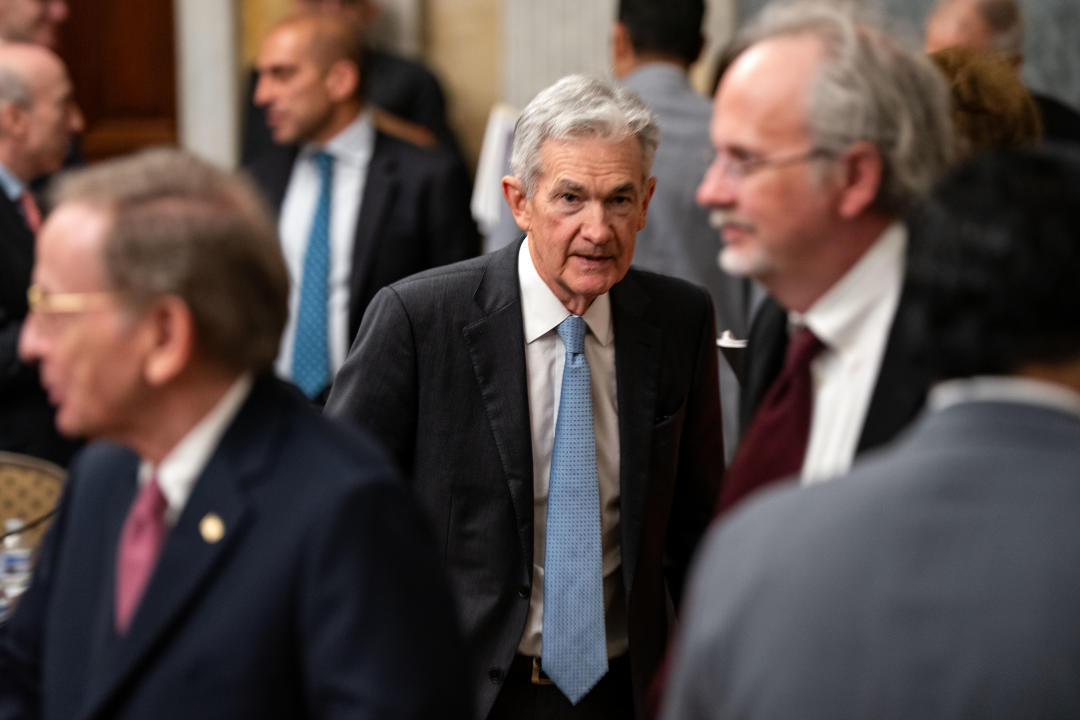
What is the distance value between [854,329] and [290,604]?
820 mm

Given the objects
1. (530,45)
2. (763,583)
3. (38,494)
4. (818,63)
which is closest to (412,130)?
(530,45)

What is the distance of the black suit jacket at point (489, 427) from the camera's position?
2609 mm

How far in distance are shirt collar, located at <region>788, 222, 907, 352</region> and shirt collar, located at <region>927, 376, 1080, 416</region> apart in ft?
1.57

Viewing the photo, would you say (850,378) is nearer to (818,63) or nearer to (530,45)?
(818,63)

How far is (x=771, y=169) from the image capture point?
188cm

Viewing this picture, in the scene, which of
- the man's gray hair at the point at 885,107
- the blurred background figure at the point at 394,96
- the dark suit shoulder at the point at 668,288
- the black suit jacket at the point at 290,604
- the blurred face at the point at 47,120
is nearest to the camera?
the black suit jacket at the point at 290,604

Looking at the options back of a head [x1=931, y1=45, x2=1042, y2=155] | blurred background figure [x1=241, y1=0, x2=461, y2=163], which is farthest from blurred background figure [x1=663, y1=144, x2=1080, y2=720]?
blurred background figure [x1=241, y1=0, x2=461, y2=163]

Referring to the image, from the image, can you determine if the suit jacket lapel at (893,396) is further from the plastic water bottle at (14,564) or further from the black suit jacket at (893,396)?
the plastic water bottle at (14,564)

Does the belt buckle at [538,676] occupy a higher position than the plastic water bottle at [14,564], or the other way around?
the belt buckle at [538,676]

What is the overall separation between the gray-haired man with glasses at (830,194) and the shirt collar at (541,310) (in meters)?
0.81

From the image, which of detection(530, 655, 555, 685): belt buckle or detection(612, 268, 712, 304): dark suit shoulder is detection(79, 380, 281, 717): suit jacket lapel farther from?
detection(612, 268, 712, 304): dark suit shoulder

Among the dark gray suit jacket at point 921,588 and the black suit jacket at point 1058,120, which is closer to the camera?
the dark gray suit jacket at point 921,588

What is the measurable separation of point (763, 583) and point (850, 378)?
646mm

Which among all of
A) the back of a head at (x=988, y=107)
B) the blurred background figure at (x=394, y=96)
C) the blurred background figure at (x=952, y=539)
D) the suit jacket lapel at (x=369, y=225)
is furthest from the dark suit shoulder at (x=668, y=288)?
the blurred background figure at (x=394, y=96)
